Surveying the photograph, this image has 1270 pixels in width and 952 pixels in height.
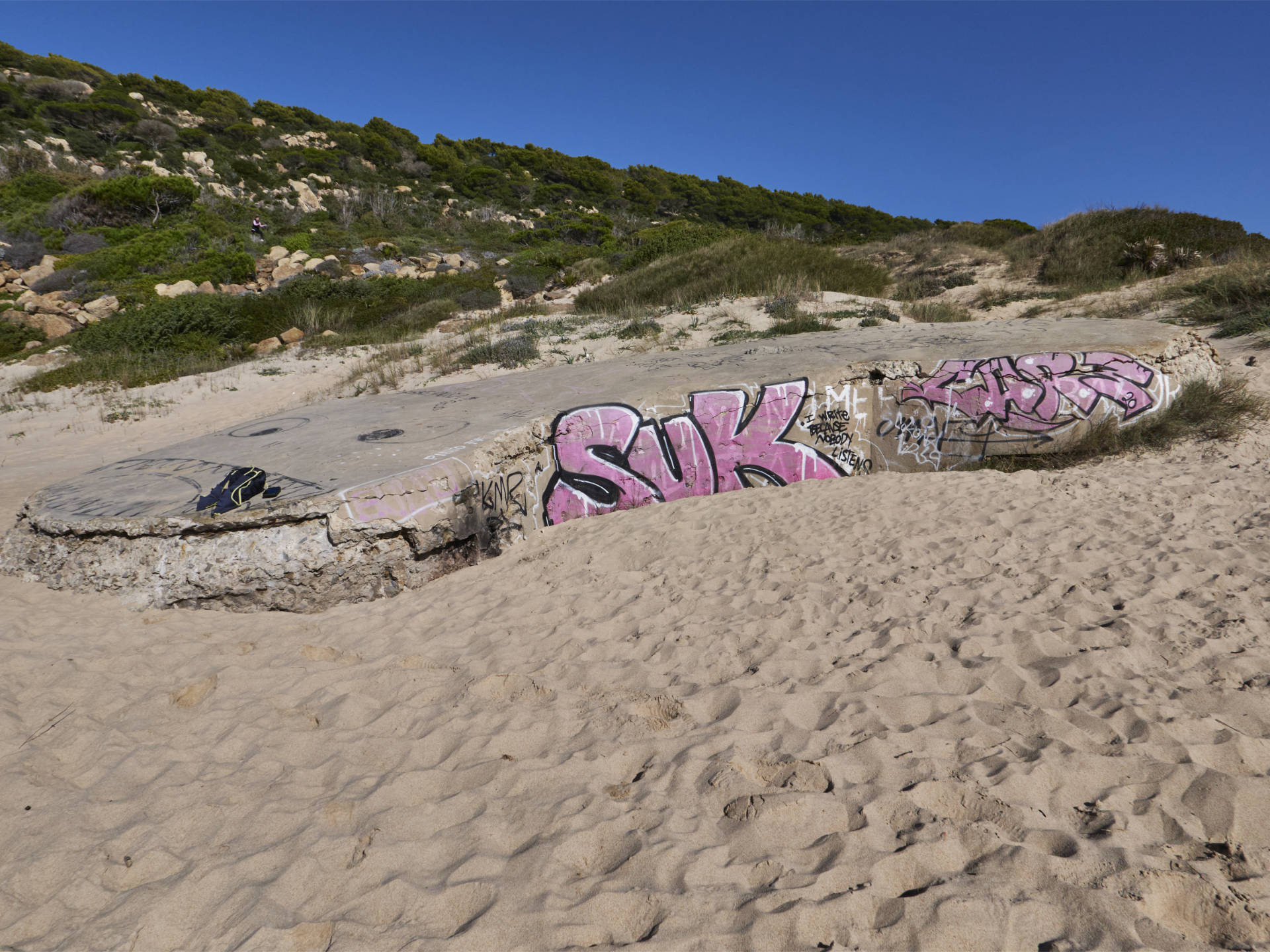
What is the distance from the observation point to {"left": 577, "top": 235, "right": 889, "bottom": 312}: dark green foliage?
1317 cm

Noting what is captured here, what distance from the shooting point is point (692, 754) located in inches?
95.0

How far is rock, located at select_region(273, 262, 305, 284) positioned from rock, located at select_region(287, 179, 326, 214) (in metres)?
9.55

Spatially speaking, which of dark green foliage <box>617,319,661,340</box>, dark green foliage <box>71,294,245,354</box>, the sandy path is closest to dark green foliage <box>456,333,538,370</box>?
dark green foliage <box>617,319,661,340</box>

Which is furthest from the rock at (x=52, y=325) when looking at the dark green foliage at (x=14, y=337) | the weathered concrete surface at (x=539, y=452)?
the weathered concrete surface at (x=539, y=452)

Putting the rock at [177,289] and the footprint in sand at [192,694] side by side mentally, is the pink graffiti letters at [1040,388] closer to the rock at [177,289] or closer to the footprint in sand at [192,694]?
the footprint in sand at [192,694]

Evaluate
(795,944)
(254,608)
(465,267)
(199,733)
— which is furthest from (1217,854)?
(465,267)

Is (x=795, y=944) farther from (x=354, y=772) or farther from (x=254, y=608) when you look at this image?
(x=254, y=608)

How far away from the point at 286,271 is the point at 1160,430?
2102 centimetres

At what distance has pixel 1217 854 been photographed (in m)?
1.74

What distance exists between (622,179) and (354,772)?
41.7 meters

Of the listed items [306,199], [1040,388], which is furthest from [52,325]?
[1040,388]

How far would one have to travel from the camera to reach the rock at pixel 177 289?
16.4 meters

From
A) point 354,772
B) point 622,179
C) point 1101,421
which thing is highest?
point 622,179

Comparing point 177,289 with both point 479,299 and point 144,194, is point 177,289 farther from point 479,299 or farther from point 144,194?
point 144,194
